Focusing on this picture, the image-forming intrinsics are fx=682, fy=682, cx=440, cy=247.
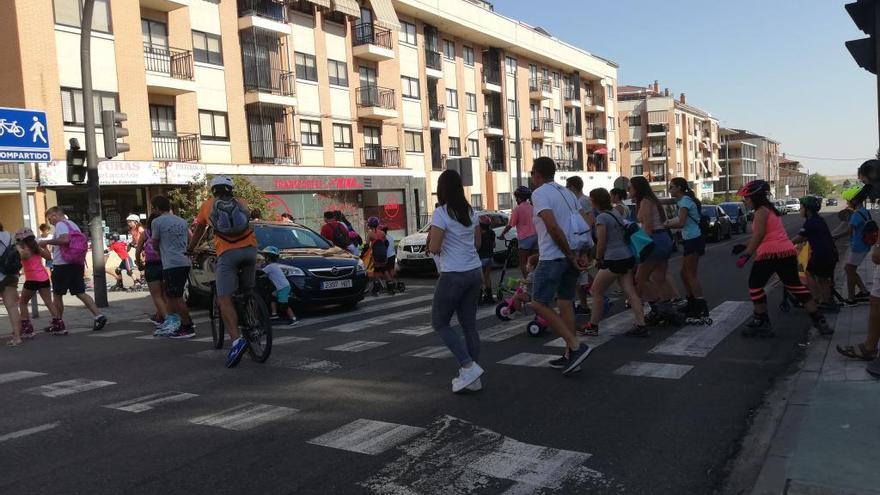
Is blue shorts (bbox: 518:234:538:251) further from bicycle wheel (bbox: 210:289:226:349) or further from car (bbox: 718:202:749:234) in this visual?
car (bbox: 718:202:749:234)

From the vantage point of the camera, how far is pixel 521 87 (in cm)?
4816

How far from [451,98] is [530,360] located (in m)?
36.3

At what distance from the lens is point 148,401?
5.51m

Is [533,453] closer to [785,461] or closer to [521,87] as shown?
[785,461]

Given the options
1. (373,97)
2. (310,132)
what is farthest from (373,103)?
(310,132)

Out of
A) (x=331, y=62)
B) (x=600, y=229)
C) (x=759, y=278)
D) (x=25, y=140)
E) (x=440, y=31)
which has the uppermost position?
(x=440, y=31)

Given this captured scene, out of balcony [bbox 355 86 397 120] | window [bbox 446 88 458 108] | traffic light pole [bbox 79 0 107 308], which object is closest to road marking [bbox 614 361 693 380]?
traffic light pole [bbox 79 0 107 308]

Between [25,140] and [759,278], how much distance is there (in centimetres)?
1249

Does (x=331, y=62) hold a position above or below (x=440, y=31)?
below

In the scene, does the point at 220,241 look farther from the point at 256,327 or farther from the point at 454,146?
the point at 454,146

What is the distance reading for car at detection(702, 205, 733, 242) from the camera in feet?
84.8

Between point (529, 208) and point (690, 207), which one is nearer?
point (690, 207)

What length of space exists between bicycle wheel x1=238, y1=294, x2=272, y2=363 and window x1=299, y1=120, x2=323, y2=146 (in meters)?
24.8

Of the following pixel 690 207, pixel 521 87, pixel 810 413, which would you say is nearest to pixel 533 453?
pixel 810 413
